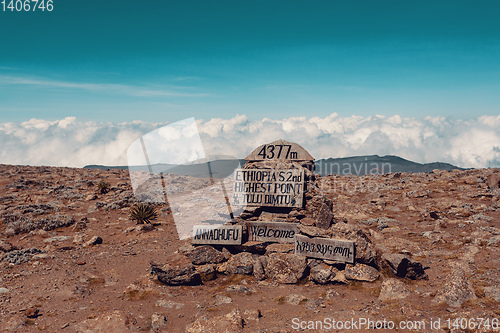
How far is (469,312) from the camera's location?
7598 millimetres

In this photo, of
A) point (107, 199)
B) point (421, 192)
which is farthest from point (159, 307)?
point (421, 192)

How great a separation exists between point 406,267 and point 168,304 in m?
7.75

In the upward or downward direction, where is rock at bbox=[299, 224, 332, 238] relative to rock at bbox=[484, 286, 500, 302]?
upward

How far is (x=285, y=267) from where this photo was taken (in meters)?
11.3

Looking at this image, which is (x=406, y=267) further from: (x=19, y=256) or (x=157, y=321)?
(x=19, y=256)

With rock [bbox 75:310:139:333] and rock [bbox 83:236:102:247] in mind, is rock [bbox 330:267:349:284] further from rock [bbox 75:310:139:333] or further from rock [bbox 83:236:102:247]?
rock [bbox 83:236:102:247]

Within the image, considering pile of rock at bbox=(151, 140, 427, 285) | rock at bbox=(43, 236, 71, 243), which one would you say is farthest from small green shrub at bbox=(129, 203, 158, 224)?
pile of rock at bbox=(151, 140, 427, 285)

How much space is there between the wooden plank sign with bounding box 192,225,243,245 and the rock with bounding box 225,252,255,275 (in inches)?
23.7

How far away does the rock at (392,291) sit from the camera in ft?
29.7

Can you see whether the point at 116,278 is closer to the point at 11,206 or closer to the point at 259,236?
the point at 259,236

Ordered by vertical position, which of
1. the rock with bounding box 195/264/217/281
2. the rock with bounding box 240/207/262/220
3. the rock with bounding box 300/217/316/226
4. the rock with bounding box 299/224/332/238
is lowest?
the rock with bounding box 195/264/217/281

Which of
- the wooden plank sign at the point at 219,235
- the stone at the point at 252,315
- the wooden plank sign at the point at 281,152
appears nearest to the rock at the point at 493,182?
the wooden plank sign at the point at 281,152

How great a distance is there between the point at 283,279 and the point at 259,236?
201 centimetres

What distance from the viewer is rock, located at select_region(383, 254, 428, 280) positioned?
10.5 metres
